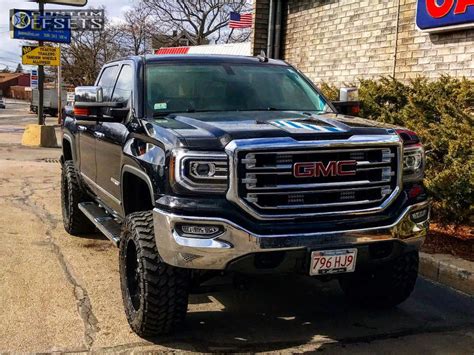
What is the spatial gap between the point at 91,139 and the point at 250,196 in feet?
9.06

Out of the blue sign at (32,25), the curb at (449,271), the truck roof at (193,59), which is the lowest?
the curb at (449,271)

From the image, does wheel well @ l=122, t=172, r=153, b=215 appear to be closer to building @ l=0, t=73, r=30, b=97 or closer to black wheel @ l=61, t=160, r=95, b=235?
black wheel @ l=61, t=160, r=95, b=235

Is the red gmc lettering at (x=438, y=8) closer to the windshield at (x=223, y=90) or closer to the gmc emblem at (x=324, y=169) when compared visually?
the windshield at (x=223, y=90)

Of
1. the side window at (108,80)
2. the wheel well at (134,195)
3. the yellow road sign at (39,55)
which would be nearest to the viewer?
the wheel well at (134,195)

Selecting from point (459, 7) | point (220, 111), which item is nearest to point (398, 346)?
point (220, 111)

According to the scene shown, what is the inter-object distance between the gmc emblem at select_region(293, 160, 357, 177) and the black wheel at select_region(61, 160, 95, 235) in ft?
12.2

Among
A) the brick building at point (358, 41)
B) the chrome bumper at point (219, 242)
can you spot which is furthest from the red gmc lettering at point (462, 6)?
the chrome bumper at point (219, 242)

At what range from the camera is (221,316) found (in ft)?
14.7

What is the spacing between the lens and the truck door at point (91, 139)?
5.68 metres

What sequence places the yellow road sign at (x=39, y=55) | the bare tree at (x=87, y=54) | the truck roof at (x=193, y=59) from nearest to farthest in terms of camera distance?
1. the truck roof at (x=193, y=59)
2. the yellow road sign at (x=39, y=55)
3. the bare tree at (x=87, y=54)

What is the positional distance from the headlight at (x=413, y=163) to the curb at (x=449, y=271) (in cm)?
177

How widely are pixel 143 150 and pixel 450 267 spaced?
10.5ft

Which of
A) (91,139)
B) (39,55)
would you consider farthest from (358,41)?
(39,55)

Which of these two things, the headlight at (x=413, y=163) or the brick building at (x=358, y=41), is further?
the brick building at (x=358, y=41)
